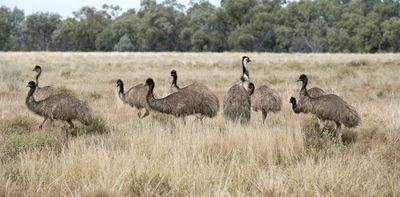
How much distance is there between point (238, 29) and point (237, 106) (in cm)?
7851

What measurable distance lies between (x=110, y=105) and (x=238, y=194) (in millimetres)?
9467

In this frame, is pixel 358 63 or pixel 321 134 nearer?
pixel 321 134

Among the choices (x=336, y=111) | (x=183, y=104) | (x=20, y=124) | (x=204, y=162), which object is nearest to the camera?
(x=204, y=162)

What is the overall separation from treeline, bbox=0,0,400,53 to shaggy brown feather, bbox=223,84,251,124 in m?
69.5

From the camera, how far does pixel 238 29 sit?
87.3 m

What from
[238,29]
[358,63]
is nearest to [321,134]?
[358,63]

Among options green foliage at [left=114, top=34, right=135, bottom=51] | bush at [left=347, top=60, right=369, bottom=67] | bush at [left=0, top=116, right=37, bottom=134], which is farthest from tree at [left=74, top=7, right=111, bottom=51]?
bush at [left=0, top=116, right=37, bottom=134]

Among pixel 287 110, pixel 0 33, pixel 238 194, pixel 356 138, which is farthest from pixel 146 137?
pixel 0 33

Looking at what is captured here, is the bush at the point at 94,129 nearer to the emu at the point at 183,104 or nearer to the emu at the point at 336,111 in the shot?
the emu at the point at 183,104

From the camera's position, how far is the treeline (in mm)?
79500

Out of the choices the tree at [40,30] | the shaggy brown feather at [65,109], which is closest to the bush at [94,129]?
the shaggy brown feather at [65,109]

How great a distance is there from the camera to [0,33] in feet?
310

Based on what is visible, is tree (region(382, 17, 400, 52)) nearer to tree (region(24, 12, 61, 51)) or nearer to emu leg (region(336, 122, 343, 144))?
tree (region(24, 12, 61, 51))

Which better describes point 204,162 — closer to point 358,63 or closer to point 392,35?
point 358,63
